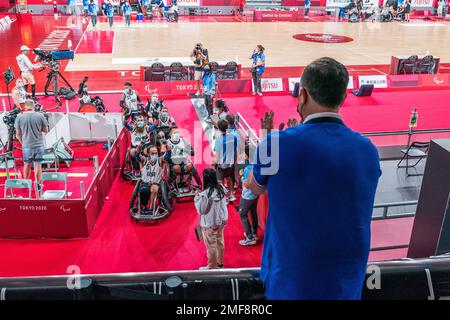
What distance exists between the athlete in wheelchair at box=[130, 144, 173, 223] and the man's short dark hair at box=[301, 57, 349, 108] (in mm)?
6892

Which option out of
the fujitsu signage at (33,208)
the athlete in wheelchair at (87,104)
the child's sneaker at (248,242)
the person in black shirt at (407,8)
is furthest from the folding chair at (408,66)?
the person in black shirt at (407,8)

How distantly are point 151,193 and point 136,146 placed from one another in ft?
6.84

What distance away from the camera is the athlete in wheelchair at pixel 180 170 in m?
9.60

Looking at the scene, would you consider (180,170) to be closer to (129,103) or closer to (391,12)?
(129,103)

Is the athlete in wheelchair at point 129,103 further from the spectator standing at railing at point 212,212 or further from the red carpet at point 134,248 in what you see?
the spectator standing at railing at point 212,212

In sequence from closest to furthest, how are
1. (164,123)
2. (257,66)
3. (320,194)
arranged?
(320,194) → (164,123) → (257,66)

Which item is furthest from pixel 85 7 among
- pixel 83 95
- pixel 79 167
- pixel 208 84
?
pixel 79 167

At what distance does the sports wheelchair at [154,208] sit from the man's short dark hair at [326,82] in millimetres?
6999

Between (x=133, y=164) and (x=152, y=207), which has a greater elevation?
(x=133, y=164)

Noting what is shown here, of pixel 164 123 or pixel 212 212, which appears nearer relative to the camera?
pixel 212 212

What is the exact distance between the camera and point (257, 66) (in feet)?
56.1
